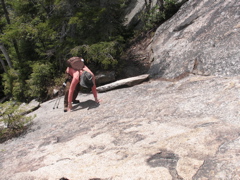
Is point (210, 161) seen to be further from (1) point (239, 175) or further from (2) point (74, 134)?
(2) point (74, 134)

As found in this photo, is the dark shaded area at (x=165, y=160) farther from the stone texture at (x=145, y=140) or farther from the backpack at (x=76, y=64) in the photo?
the backpack at (x=76, y=64)

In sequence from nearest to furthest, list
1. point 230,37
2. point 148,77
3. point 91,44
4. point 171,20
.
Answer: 1. point 230,37
2. point 148,77
3. point 91,44
4. point 171,20

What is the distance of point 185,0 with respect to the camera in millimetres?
11844

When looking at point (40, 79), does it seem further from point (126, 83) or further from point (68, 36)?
point (126, 83)

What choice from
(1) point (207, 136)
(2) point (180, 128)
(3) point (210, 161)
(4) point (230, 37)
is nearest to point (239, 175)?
(3) point (210, 161)

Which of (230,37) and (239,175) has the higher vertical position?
(230,37)

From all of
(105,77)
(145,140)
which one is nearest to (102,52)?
(105,77)

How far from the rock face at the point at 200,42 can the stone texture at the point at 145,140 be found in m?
1.03

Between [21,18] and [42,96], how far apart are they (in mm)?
5311

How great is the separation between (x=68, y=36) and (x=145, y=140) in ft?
33.9

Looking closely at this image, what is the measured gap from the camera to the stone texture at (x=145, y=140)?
2529mm

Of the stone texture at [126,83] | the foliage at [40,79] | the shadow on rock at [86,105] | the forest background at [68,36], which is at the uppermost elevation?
the forest background at [68,36]

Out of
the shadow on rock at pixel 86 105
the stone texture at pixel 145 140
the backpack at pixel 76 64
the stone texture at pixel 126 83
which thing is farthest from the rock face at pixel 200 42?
the backpack at pixel 76 64

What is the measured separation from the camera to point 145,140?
11.3 ft
